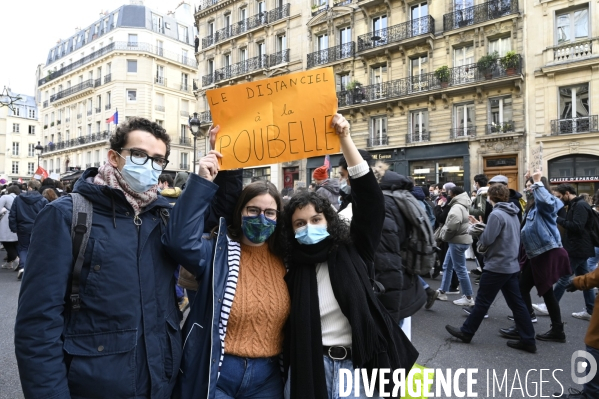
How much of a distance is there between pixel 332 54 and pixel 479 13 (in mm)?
8537

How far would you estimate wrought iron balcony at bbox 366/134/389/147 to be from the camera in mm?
21531

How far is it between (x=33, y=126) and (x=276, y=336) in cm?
7825

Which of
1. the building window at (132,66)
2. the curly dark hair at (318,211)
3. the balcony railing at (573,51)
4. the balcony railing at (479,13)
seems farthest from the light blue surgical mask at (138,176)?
the building window at (132,66)

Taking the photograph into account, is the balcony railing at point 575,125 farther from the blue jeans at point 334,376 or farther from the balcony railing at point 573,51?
the blue jeans at point 334,376

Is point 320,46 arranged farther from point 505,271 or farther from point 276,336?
point 276,336

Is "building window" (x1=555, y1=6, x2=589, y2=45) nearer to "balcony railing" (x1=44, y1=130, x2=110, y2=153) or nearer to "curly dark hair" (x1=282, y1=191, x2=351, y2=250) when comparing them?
"curly dark hair" (x1=282, y1=191, x2=351, y2=250)

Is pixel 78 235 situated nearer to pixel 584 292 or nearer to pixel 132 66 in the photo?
pixel 584 292

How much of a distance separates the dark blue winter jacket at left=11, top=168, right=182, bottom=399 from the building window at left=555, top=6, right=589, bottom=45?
21242 mm

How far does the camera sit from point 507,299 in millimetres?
4508

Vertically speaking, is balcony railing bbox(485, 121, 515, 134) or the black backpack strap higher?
balcony railing bbox(485, 121, 515, 134)

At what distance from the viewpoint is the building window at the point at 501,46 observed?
712 inches

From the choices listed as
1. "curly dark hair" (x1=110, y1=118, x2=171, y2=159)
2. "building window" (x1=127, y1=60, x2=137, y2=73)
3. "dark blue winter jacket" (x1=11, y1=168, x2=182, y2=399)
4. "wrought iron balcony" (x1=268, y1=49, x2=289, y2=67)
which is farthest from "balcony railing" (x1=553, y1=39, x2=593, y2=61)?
"building window" (x1=127, y1=60, x2=137, y2=73)

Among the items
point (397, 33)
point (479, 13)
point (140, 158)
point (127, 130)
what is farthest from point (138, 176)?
point (397, 33)

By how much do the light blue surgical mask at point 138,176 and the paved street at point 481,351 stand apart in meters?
3.01
